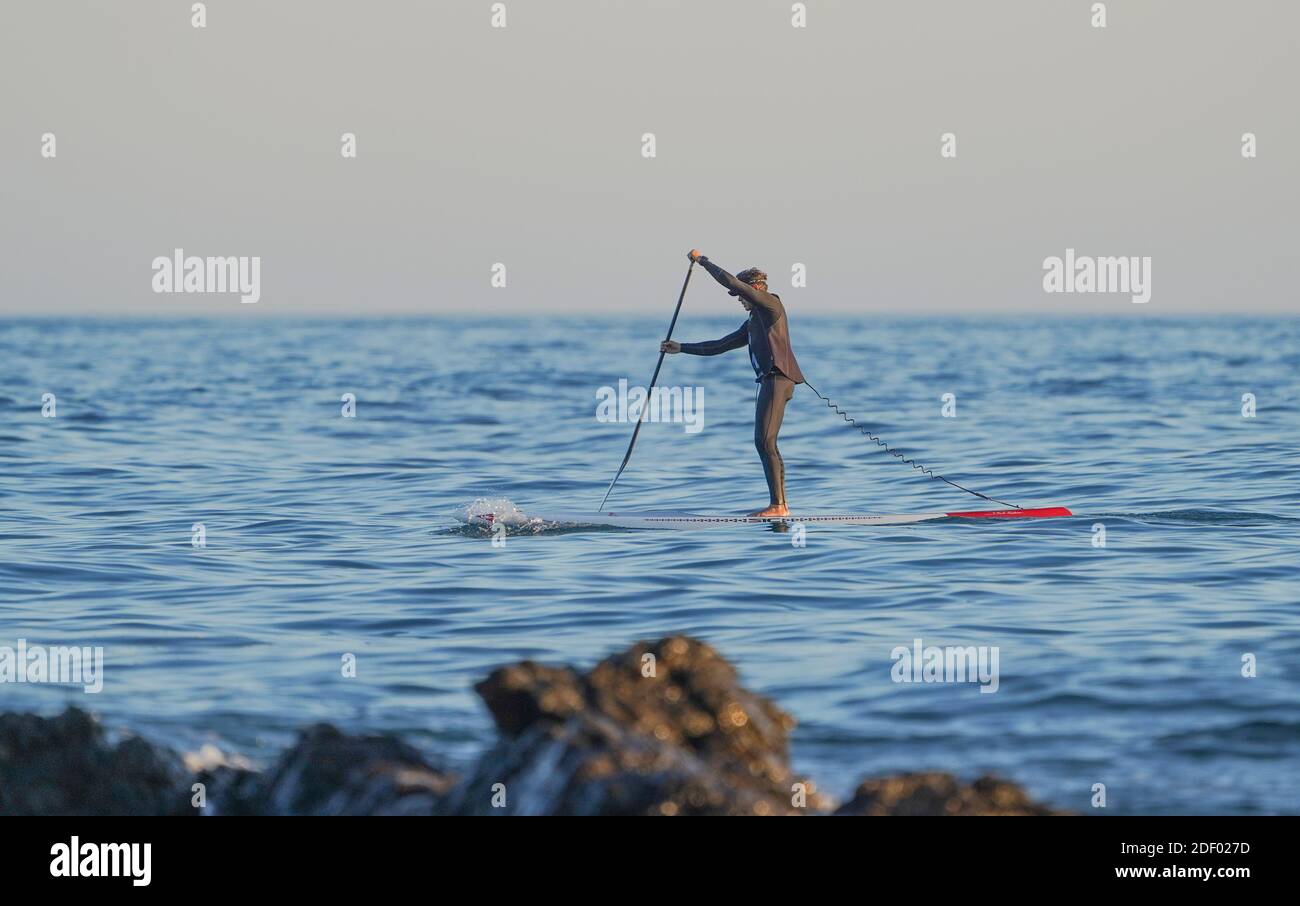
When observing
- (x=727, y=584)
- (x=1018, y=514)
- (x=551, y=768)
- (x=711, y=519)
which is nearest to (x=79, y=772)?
(x=551, y=768)

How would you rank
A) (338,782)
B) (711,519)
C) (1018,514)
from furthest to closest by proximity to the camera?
(1018,514)
(711,519)
(338,782)

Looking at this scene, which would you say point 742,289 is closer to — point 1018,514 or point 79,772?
point 1018,514

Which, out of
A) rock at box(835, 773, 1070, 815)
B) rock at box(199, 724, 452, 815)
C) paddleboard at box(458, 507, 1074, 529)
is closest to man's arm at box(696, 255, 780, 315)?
paddleboard at box(458, 507, 1074, 529)

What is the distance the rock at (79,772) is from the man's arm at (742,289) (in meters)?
9.46

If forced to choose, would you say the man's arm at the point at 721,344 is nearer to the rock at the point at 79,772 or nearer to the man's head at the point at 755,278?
the man's head at the point at 755,278

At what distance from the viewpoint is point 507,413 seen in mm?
42000

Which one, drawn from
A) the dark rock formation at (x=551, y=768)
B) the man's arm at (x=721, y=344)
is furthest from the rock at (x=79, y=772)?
the man's arm at (x=721, y=344)

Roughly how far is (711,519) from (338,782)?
421 inches

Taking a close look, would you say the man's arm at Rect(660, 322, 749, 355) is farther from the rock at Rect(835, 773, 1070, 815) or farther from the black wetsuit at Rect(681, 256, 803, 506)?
the rock at Rect(835, 773, 1070, 815)

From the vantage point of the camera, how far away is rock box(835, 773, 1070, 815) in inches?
274

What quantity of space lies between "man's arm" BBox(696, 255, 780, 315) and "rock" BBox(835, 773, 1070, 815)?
32.2 feet

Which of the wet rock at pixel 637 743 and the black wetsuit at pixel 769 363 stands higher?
the black wetsuit at pixel 769 363

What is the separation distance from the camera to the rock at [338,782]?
7.59m

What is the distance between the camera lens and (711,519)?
59.9 feet
